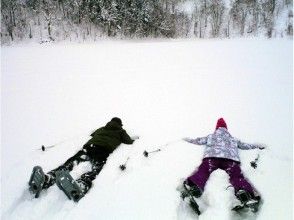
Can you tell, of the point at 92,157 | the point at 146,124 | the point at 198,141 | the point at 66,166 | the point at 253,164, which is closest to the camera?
the point at 253,164

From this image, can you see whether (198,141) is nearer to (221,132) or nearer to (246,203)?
(221,132)

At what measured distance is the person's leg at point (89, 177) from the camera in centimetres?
508

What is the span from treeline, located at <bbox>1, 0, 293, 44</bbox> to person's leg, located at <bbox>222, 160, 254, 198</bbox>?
33.3 m

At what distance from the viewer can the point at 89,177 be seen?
17.7 feet

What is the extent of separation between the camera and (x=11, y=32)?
3522 centimetres

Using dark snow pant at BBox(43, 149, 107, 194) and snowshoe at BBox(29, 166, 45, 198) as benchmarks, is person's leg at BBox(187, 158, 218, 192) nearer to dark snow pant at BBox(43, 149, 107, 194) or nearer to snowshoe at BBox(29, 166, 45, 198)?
dark snow pant at BBox(43, 149, 107, 194)

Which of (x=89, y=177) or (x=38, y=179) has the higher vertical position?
(x=38, y=179)

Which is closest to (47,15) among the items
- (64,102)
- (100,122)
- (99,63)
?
(99,63)

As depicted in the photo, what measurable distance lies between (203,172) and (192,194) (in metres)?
0.56

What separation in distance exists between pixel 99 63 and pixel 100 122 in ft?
31.5

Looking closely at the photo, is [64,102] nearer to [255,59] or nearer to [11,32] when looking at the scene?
[255,59]

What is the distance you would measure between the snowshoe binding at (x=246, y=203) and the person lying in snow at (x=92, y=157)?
7.30ft

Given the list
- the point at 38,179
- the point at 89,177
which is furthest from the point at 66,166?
the point at 38,179

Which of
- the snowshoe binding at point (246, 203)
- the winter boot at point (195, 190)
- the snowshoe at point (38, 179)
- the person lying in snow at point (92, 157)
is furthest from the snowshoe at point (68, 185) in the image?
the snowshoe binding at point (246, 203)
